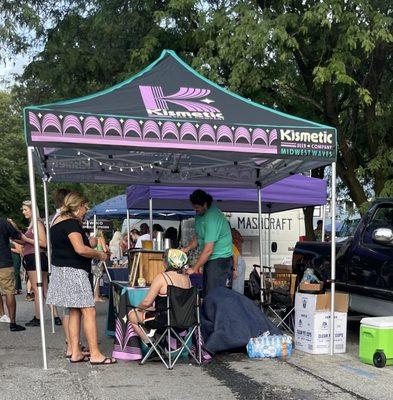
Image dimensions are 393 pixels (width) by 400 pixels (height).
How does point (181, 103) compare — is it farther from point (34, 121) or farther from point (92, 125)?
point (34, 121)

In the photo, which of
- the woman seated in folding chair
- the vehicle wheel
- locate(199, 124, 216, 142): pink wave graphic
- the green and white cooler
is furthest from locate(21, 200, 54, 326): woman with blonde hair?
the vehicle wheel

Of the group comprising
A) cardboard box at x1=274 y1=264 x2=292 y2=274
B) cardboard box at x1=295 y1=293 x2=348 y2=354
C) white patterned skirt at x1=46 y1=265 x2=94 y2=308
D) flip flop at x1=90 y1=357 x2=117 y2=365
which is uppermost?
white patterned skirt at x1=46 y1=265 x2=94 y2=308

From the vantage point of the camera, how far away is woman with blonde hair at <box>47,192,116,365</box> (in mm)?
6004

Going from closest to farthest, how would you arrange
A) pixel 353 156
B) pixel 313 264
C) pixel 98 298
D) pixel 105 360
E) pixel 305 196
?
1. pixel 105 360
2. pixel 313 264
3. pixel 305 196
4. pixel 98 298
5. pixel 353 156

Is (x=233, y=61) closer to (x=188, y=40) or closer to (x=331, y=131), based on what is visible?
(x=188, y=40)

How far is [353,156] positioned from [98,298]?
644 centimetres

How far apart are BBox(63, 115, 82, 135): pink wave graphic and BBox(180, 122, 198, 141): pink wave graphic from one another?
3.45 ft

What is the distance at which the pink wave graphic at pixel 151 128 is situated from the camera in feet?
19.9

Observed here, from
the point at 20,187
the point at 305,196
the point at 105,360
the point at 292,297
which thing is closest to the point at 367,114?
the point at 305,196

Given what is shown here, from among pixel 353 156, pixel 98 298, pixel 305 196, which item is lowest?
pixel 98 298

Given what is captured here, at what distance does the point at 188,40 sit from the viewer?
11.8m

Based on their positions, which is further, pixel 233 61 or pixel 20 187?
pixel 20 187

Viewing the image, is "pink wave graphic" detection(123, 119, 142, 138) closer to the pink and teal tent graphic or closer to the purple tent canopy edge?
the pink and teal tent graphic

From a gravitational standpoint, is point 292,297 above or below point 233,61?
below
